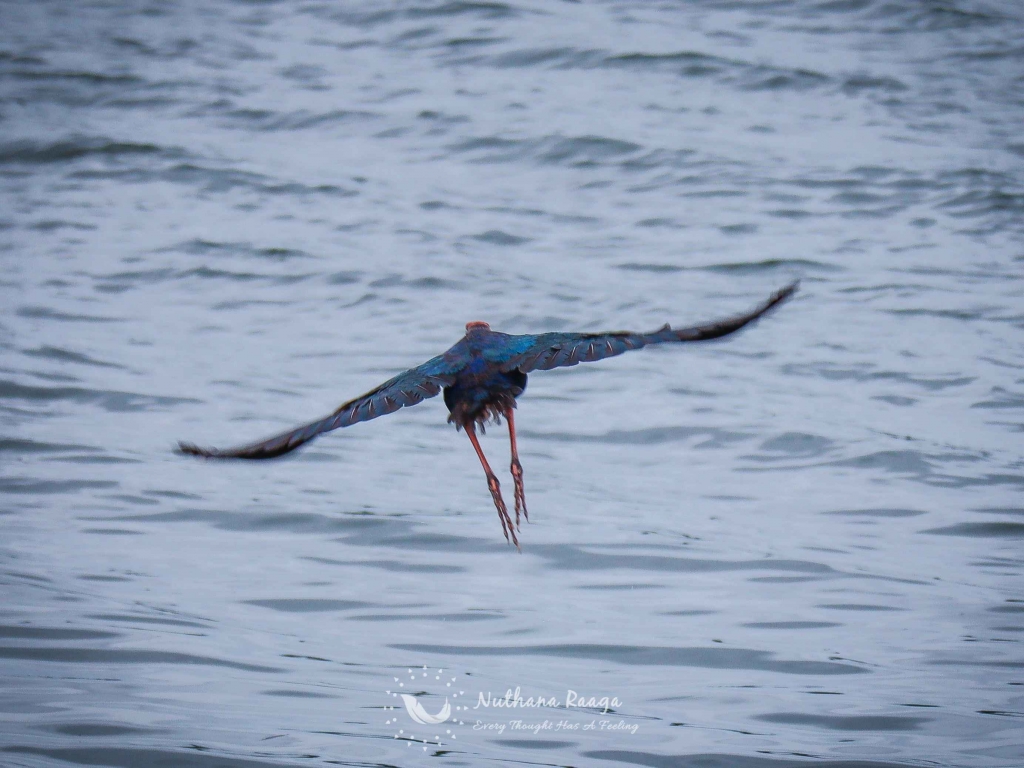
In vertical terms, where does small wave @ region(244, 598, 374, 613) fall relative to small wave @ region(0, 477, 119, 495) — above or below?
above

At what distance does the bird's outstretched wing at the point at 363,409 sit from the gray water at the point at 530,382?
5.50 ft

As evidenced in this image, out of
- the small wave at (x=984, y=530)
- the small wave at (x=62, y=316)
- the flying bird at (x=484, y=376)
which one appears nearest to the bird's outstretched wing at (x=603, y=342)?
the flying bird at (x=484, y=376)

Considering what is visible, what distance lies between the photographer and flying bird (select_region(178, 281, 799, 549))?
17.1 feet

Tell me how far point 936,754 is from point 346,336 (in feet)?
25.8

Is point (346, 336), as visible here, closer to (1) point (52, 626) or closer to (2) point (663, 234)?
(2) point (663, 234)

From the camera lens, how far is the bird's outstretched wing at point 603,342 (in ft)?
17.6

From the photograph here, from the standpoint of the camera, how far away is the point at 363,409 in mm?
5352

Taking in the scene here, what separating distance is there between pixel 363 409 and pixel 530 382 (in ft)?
23.1

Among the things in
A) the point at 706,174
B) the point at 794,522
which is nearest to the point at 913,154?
the point at 706,174

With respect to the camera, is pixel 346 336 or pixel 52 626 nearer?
pixel 52 626

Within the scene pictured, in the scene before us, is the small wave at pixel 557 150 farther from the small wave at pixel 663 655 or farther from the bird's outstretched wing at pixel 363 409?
the bird's outstretched wing at pixel 363 409

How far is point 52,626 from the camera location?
24.6 feet

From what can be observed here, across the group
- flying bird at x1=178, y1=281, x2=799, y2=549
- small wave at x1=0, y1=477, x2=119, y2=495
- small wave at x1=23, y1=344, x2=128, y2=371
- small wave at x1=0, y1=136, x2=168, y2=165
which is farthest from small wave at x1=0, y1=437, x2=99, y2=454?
small wave at x1=0, y1=136, x2=168, y2=165

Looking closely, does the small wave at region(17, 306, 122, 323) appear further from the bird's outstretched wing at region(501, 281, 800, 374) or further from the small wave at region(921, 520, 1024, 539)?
the bird's outstretched wing at region(501, 281, 800, 374)
